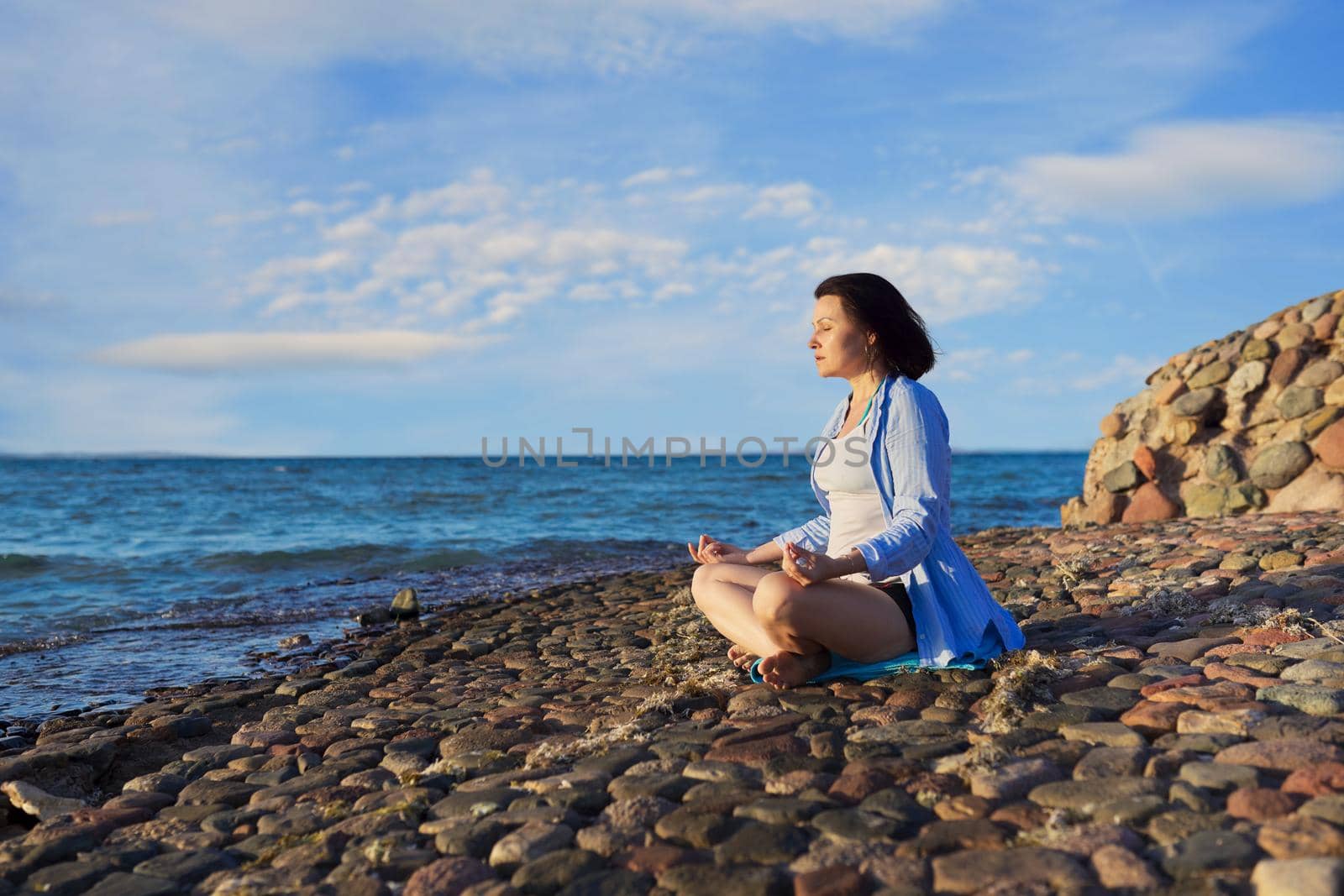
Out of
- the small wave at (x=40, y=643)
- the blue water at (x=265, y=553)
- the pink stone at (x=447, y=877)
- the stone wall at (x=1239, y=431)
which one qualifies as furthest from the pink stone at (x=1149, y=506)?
the small wave at (x=40, y=643)

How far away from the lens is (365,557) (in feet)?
43.6

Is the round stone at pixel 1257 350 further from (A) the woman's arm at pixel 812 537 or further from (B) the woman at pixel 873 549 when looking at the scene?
(A) the woman's arm at pixel 812 537

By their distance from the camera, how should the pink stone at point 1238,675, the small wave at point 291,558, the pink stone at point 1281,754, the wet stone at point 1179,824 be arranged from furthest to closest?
1. the small wave at point 291,558
2. the pink stone at point 1238,675
3. the pink stone at point 1281,754
4. the wet stone at point 1179,824

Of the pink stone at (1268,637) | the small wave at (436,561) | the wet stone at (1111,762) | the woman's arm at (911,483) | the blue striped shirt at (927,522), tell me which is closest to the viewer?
the wet stone at (1111,762)

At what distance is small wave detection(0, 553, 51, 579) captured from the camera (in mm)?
11867

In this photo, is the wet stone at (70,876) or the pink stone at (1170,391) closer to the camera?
the wet stone at (70,876)

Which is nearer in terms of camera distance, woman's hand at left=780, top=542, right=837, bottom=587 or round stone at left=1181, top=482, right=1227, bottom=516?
woman's hand at left=780, top=542, right=837, bottom=587

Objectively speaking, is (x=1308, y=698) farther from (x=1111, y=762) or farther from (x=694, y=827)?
(x=694, y=827)

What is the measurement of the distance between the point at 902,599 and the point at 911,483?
21.2 inches

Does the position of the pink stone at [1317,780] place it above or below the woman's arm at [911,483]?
below

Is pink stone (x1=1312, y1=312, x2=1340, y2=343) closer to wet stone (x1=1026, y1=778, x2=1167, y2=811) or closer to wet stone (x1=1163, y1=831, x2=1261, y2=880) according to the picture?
wet stone (x1=1026, y1=778, x2=1167, y2=811)

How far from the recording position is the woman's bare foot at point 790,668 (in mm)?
4000

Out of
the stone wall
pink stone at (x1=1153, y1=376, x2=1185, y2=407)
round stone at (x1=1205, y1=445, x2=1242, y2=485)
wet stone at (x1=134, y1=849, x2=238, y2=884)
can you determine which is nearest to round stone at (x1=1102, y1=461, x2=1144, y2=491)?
the stone wall

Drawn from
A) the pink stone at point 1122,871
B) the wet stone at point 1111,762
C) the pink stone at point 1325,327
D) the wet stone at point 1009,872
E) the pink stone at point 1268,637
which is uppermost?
the pink stone at point 1325,327
